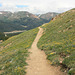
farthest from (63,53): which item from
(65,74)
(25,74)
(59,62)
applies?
(25,74)

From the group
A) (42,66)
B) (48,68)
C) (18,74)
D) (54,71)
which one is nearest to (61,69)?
A: (54,71)

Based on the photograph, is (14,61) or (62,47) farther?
(62,47)

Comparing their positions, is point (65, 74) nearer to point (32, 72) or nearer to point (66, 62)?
point (66, 62)

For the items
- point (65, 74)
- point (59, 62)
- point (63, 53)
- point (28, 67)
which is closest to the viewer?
point (65, 74)

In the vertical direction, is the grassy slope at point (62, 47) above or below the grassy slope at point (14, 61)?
above

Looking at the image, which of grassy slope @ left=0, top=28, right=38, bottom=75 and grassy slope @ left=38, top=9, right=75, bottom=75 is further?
grassy slope @ left=0, top=28, right=38, bottom=75

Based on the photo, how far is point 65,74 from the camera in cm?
995

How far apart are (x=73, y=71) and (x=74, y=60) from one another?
2210 millimetres

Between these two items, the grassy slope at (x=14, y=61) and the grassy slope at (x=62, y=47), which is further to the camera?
the grassy slope at (x=14, y=61)

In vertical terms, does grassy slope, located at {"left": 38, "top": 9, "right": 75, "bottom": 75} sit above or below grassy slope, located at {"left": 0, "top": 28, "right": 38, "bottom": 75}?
above

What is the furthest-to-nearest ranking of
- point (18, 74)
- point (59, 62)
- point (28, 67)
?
point (28, 67), point (59, 62), point (18, 74)

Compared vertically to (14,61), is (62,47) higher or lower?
higher

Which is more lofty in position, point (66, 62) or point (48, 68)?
point (66, 62)

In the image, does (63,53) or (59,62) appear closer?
(59,62)
